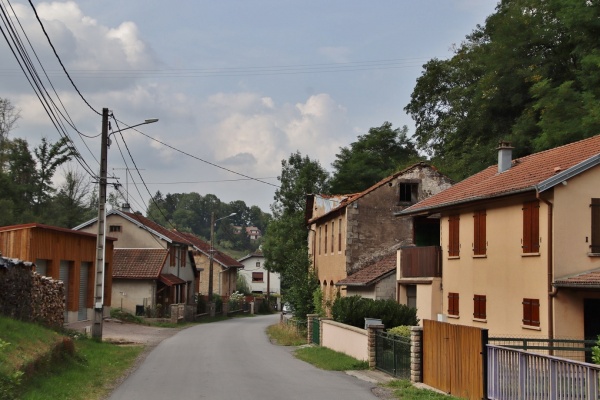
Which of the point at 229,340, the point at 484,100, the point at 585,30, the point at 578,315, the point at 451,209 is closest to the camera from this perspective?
the point at 578,315

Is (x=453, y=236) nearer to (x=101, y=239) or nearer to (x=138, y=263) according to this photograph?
(x=101, y=239)

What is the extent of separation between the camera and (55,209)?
253 ft

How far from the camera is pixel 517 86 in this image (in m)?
47.3

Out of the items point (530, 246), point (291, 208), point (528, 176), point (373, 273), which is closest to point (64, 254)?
point (373, 273)

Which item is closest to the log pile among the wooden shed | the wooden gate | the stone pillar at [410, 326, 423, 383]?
the wooden shed

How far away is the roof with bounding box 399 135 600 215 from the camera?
22.5m

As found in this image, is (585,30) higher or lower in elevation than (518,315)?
higher

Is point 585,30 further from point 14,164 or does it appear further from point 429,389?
point 14,164

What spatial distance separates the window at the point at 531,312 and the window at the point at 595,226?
2.15 metres

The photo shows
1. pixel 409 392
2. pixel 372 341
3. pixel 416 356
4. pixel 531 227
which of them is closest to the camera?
pixel 409 392

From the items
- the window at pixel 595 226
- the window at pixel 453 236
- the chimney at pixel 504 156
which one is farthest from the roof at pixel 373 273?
the window at pixel 595 226

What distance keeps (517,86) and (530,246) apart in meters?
25.7

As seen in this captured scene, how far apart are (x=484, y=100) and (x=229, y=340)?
23133 millimetres

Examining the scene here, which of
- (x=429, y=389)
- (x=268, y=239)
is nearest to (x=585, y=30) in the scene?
(x=429, y=389)
